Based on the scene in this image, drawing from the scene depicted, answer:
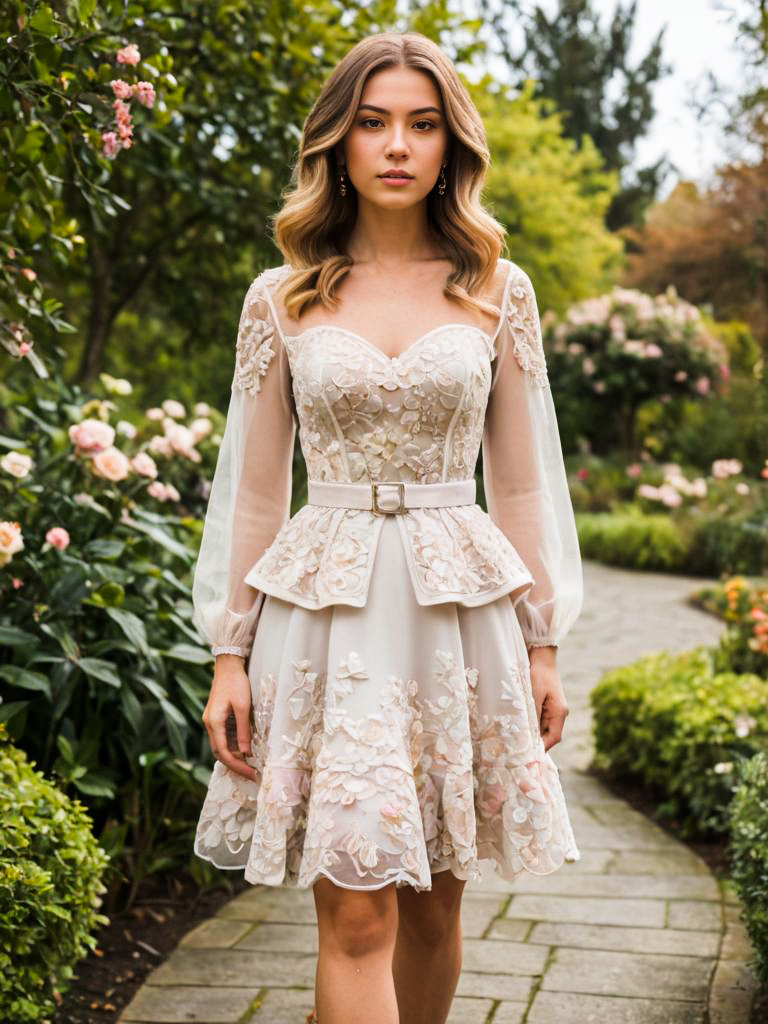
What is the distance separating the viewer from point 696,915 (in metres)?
3.73

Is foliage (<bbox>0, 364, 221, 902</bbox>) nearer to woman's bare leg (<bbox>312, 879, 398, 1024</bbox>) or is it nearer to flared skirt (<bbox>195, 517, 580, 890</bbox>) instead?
flared skirt (<bbox>195, 517, 580, 890</bbox>)

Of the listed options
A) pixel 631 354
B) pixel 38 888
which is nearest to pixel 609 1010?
pixel 38 888

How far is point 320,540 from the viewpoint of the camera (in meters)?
2.11

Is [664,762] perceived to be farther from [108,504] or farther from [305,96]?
[305,96]

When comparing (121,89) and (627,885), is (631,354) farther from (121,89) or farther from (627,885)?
(121,89)

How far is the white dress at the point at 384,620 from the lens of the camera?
2.00 metres

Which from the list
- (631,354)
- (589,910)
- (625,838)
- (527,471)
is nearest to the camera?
(527,471)

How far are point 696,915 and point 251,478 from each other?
7.40 feet

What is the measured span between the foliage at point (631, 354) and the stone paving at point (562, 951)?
11942mm

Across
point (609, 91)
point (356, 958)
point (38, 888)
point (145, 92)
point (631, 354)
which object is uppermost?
point (609, 91)

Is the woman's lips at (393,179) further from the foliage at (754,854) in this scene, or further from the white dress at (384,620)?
the foliage at (754,854)

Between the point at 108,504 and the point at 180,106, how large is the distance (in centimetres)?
145

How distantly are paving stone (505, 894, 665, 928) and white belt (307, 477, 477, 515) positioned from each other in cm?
200

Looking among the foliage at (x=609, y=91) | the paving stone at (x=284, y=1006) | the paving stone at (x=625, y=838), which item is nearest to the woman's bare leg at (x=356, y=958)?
the paving stone at (x=284, y=1006)
